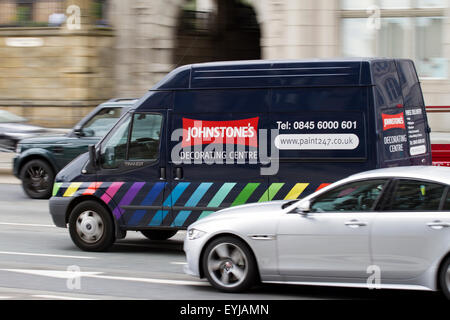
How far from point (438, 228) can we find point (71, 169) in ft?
17.2

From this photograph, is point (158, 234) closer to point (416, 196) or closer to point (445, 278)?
point (416, 196)

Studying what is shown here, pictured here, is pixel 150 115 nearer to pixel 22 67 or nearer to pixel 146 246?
pixel 146 246

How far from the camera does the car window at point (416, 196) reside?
7.29m

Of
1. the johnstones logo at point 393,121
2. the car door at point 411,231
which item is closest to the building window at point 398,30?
the johnstones logo at point 393,121

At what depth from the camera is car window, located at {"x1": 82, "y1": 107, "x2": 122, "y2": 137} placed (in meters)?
15.2

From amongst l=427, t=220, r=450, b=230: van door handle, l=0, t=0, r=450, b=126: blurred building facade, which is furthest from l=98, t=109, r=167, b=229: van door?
l=0, t=0, r=450, b=126: blurred building facade

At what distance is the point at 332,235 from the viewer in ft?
24.7

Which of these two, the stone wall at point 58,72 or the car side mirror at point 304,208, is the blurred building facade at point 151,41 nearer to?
the stone wall at point 58,72

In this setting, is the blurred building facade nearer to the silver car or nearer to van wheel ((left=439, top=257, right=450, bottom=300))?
the silver car

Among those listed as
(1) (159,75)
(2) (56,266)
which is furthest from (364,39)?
(2) (56,266)

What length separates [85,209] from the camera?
34.9 feet

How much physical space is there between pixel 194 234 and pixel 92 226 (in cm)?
274

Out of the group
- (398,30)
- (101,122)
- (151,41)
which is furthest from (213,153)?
(151,41)

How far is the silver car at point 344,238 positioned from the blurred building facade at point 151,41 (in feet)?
60.1
